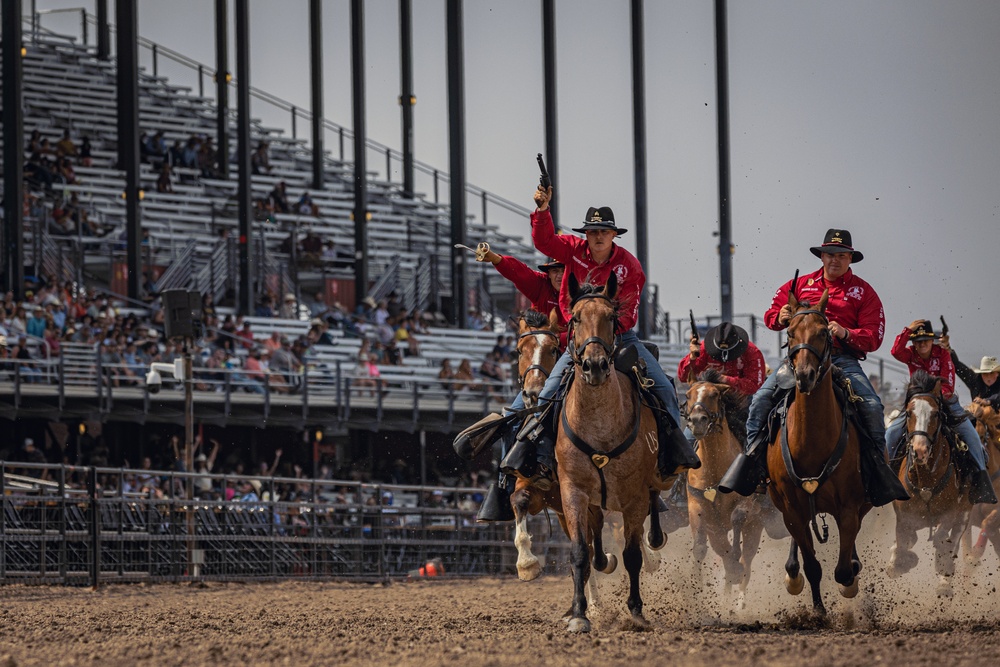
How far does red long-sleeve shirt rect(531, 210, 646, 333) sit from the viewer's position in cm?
1220

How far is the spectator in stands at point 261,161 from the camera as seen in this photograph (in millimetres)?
45062

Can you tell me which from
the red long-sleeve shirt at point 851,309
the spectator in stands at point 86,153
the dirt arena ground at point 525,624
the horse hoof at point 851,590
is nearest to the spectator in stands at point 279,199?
the spectator in stands at point 86,153

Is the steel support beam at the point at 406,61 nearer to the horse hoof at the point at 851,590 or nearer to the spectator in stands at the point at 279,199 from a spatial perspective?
the spectator in stands at the point at 279,199

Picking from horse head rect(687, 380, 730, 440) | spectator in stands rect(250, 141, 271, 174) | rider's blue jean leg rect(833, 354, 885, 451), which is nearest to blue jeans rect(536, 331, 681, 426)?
rider's blue jean leg rect(833, 354, 885, 451)

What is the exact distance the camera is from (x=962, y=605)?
13.8m

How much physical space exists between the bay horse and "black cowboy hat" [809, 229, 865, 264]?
7.50 feet

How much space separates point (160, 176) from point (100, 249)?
6.88 m

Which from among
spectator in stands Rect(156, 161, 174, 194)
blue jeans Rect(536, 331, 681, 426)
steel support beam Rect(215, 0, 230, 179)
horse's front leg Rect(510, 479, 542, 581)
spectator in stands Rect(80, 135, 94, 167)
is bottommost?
horse's front leg Rect(510, 479, 542, 581)

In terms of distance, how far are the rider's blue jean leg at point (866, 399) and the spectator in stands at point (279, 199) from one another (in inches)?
1173

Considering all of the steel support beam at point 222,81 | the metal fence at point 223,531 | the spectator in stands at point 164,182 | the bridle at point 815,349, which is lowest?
the metal fence at point 223,531

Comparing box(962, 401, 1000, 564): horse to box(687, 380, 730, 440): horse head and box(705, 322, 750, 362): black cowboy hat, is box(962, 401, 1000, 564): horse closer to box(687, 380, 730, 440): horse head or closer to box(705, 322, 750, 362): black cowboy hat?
box(705, 322, 750, 362): black cowboy hat

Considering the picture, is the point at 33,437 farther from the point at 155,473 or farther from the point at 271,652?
the point at 271,652

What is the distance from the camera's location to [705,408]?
14508 mm

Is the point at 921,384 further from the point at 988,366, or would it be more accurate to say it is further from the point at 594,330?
the point at 594,330
